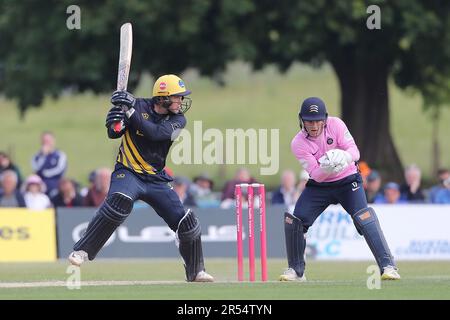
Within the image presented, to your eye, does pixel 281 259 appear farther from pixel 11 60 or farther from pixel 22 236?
pixel 11 60

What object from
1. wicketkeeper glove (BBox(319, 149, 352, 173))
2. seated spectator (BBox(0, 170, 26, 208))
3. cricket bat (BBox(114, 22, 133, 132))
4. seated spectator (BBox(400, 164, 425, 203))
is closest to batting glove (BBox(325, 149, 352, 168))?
wicketkeeper glove (BBox(319, 149, 352, 173))

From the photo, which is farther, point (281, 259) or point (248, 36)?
point (248, 36)

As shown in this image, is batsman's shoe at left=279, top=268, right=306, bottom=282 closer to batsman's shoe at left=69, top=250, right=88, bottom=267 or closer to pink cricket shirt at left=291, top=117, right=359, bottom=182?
pink cricket shirt at left=291, top=117, right=359, bottom=182

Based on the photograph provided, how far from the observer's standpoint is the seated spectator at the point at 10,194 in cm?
2317

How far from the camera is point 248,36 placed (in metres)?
29.3

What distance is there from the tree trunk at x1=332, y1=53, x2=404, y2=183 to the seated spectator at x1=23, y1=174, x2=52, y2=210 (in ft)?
34.8

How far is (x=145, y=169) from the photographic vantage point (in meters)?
14.2

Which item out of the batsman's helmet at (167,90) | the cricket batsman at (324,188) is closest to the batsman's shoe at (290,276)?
the cricket batsman at (324,188)

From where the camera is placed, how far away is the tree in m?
28.5

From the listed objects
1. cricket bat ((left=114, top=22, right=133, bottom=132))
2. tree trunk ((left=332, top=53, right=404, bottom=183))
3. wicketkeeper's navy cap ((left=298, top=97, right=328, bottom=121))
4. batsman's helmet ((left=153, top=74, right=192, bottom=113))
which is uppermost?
tree trunk ((left=332, top=53, right=404, bottom=183))

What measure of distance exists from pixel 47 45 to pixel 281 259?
10153mm

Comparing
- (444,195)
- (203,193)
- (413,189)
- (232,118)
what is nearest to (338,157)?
(444,195)
